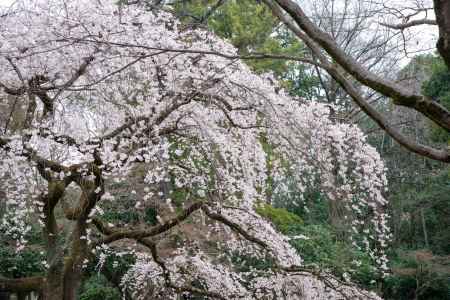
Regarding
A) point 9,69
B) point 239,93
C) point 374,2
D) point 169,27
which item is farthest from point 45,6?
point 374,2

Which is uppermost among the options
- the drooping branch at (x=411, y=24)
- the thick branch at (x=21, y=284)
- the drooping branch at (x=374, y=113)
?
the drooping branch at (x=411, y=24)

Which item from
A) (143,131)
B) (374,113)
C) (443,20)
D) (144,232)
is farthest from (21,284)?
(443,20)

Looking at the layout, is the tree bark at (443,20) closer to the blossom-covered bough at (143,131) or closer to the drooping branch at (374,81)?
the drooping branch at (374,81)

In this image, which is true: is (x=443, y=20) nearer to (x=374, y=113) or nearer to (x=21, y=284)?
(x=374, y=113)

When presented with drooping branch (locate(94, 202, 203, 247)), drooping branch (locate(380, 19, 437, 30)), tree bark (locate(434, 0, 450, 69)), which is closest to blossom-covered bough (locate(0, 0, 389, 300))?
drooping branch (locate(94, 202, 203, 247))

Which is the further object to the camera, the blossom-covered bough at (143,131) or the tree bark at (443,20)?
the blossom-covered bough at (143,131)

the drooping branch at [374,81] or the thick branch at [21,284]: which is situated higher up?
the drooping branch at [374,81]

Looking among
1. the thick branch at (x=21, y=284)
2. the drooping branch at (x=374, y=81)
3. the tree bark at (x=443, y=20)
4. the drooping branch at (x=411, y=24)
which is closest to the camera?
the tree bark at (x=443, y=20)

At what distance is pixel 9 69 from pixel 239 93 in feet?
6.48

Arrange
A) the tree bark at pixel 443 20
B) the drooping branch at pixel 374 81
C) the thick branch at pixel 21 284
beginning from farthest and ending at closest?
Answer: the thick branch at pixel 21 284, the drooping branch at pixel 374 81, the tree bark at pixel 443 20

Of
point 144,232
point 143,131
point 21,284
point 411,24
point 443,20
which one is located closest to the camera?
point 443,20

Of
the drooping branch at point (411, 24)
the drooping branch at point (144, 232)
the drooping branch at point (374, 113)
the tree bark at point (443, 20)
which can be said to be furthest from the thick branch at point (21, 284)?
the tree bark at point (443, 20)

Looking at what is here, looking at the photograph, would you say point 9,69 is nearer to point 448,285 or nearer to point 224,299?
point 224,299

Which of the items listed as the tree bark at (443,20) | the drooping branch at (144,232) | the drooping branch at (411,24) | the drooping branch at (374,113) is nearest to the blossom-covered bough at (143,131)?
the drooping branch at (144,232)
